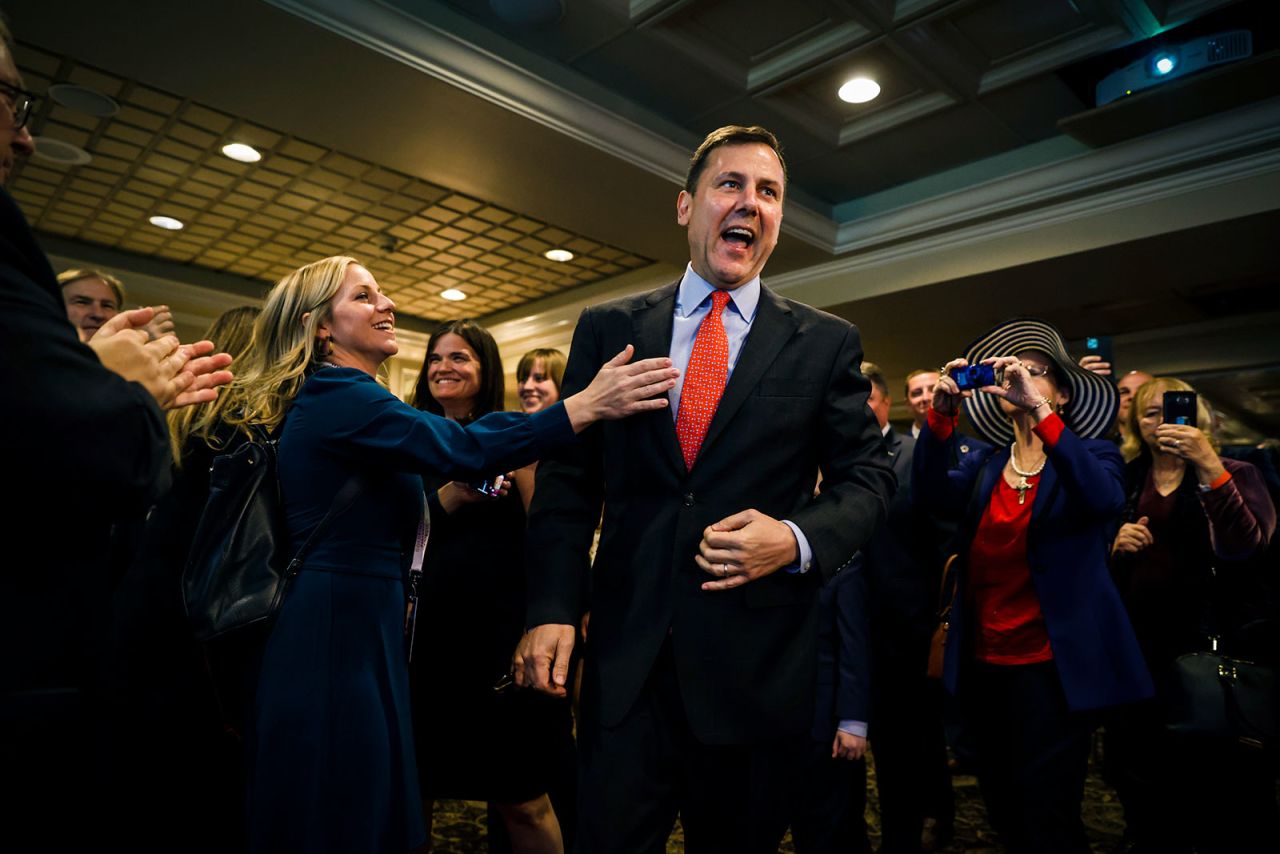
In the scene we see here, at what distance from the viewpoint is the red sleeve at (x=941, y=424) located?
218 centimetres

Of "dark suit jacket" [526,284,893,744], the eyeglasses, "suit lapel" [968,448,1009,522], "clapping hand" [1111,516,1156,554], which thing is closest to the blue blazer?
"suit lapel" [968,448,1009,522]

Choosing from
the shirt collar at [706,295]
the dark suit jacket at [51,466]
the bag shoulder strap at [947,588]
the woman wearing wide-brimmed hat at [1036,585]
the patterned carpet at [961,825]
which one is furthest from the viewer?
the patterned carpet at [961,825]

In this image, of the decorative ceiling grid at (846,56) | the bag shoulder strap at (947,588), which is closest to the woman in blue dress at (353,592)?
the bag shoulder strap at (947,588)

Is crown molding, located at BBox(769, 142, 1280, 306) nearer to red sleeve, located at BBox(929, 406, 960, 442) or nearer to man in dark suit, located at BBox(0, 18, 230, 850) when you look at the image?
red sleeve, located at BBox(929, 406, 960, 442)

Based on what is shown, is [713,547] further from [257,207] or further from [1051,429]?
[257,207]

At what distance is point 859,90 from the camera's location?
4.59m

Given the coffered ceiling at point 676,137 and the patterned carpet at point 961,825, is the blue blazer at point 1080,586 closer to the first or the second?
the patterned carpet at point 961,825

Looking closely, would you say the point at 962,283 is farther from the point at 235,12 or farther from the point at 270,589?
the point at 270,589

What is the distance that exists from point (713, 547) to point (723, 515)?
0.30 ft

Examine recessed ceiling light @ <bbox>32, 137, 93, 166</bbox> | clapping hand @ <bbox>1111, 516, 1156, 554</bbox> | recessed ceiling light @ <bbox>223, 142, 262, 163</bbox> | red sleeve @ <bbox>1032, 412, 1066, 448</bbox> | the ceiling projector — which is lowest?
clapping hand @ <bbox>1111, 516, 1156, 554</bbox>

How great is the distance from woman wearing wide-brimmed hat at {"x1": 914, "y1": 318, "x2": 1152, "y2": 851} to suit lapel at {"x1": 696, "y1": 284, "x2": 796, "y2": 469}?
0.88 m

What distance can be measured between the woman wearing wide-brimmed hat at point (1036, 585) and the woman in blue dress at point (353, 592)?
3.94 feet

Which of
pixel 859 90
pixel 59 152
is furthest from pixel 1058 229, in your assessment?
pixel 59 152

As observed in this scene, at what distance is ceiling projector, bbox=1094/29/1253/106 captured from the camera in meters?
3.82
